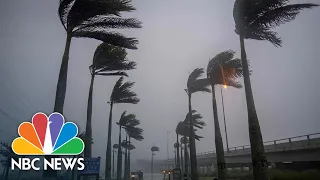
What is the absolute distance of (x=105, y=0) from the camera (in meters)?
13.3

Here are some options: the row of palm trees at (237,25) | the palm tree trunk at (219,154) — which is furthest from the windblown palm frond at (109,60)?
the palm tree trunk at (219,154)

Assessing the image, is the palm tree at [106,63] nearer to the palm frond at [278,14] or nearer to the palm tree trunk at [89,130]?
the palm tree trunk at [89,130]

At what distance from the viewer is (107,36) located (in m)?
15.3

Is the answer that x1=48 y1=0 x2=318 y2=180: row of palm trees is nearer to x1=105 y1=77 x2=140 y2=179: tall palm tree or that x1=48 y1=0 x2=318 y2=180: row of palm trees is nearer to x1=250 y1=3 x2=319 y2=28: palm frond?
x1=250 y1=3 x2=319 y2=28: palm frond

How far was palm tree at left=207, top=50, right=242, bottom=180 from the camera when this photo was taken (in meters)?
20.5

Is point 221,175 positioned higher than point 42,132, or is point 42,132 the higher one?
point 42,132

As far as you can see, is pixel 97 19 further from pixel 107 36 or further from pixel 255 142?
pixel 255 142

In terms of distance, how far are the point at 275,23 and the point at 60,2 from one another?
12.9 meters

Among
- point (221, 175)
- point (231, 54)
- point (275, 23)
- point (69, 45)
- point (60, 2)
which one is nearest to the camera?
point (60, 2)

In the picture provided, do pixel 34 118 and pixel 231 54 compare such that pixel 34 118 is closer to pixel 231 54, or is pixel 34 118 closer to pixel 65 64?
pixel 65 64

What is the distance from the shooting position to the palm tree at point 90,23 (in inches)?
504

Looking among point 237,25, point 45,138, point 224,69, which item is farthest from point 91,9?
point 224,69

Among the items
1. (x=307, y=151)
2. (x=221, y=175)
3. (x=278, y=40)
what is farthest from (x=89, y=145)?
(x=307, y=151)

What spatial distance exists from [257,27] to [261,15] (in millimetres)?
788
